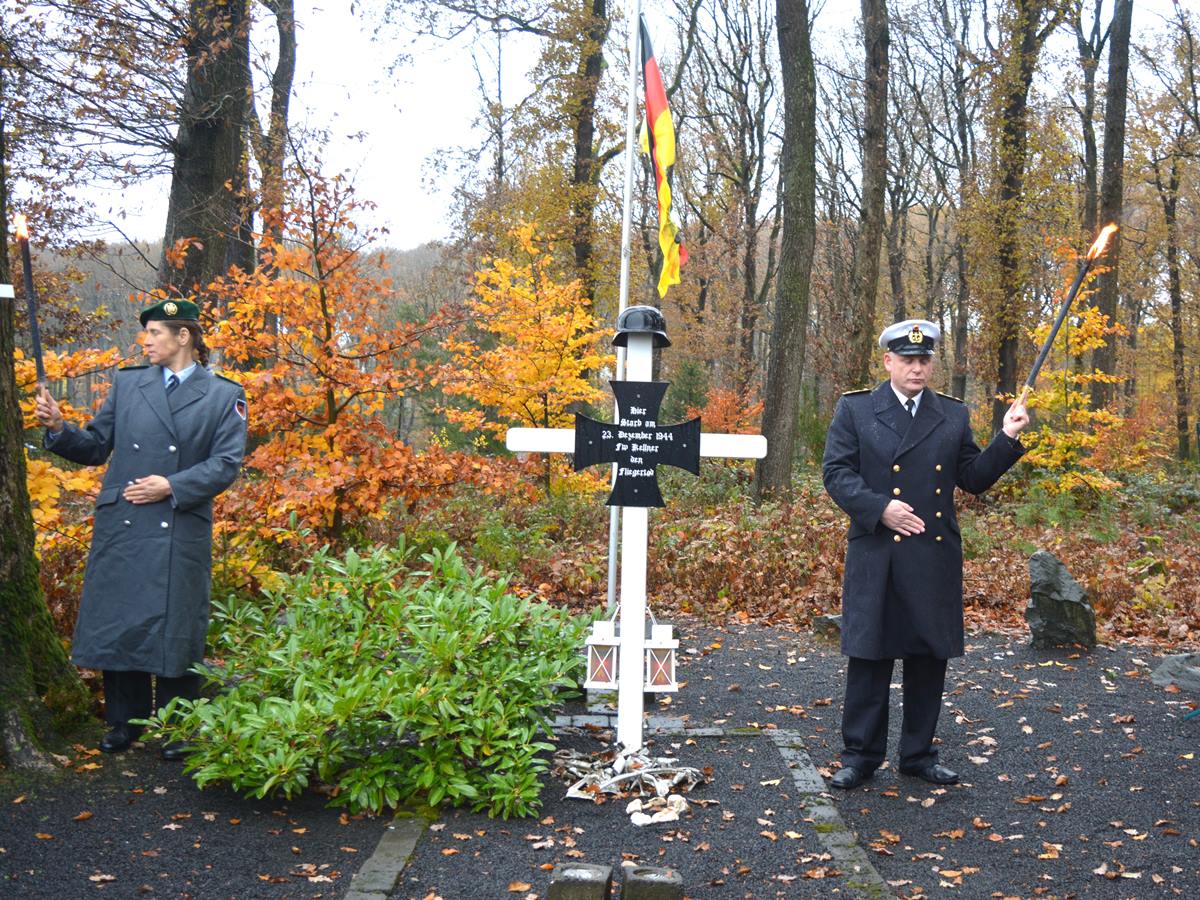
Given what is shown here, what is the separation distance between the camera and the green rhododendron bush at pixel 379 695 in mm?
4254

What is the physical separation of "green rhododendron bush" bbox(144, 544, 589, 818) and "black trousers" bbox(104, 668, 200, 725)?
0.11m

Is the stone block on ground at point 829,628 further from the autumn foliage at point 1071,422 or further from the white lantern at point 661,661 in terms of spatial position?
the autumn foliage at point 1071,422

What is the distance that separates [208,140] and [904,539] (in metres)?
9.14

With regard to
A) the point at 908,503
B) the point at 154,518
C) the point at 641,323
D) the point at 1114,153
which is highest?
the point at 1114,153

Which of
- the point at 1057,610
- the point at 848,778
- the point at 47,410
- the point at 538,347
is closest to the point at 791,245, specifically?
the point at 538,347

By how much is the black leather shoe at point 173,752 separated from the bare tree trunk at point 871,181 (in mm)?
12648

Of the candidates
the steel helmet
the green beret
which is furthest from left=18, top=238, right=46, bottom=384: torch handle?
the steel helmet

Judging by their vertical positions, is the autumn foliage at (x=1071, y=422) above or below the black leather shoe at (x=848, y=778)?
above

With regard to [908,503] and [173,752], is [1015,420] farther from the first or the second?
[173,752]

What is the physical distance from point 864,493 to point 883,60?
13.3m

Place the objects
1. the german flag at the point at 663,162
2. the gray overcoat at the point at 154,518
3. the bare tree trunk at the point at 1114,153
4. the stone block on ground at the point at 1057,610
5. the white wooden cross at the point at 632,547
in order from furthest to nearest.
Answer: the bare tree trunk at the point at 1114,153
the stone block on ground at the point at 1057,610
the german flag at the point at 663,162
the white wooden cross at the point at 632,547
the gray overcoat at the point at 154,518

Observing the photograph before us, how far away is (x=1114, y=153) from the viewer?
58.9 ft

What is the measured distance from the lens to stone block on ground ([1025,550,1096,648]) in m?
7.54

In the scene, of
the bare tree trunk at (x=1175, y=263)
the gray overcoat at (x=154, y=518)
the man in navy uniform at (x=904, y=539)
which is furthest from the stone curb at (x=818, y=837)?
the bare tree trunk at (x=1175, y=263)
